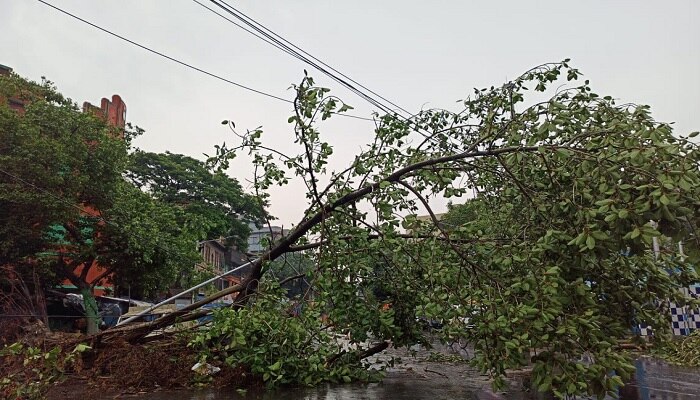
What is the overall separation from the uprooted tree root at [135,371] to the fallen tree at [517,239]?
0.44 m

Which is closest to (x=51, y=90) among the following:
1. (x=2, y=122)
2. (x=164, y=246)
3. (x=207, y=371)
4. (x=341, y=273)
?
(x=2, y=122)

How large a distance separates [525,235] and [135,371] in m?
5.52

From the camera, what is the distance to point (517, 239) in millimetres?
4637

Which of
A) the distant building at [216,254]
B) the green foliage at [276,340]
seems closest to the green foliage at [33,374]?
the green foliage at [276,340]

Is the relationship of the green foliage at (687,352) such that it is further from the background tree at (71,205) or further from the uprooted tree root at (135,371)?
the background tree at (71,205)

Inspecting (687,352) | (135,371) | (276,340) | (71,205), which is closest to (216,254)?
A: (71,205)

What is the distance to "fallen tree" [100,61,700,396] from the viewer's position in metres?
3.46

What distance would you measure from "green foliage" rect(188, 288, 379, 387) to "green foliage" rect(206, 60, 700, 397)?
17.2 inches

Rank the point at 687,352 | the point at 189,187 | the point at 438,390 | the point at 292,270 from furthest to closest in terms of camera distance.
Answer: the point at 189,187
the point at 687,352
the point at 292,270
the point at 438,390

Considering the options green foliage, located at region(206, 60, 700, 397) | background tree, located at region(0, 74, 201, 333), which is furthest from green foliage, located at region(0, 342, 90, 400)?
background tree, located at region(0, 74, 201, 333)

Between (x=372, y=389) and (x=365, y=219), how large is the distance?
2565 millimetres

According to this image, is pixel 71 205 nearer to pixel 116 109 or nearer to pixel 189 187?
pixel 116 109

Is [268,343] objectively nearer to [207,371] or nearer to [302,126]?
[207,371]

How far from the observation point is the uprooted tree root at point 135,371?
656 centimetres
